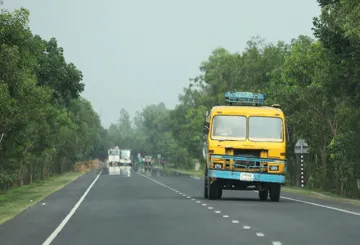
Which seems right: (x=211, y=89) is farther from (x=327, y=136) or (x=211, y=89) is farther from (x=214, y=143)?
(x=214, y=143)

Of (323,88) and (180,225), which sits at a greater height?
(323,88)

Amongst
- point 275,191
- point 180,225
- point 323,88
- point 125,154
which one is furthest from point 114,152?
point 180,225

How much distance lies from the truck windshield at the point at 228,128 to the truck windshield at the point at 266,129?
0.98 feet

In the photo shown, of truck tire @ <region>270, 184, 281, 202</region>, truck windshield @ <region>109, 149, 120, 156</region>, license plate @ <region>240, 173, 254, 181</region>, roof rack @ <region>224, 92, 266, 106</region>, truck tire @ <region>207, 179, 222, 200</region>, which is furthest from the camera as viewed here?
truck windshield @ <region>109, 149, 120, 156</region>

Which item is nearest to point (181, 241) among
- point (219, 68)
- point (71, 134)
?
point (71, 134)

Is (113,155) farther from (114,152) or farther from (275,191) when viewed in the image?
(275,191)

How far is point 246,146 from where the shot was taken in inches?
1199

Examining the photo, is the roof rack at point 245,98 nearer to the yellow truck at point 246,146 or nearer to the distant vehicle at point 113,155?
the yellow truck at point 246,146

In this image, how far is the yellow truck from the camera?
30.5 m

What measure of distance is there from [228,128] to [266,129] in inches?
49.5

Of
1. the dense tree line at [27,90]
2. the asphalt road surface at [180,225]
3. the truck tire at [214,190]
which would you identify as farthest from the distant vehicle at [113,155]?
the asphalt road surface at [180,225]

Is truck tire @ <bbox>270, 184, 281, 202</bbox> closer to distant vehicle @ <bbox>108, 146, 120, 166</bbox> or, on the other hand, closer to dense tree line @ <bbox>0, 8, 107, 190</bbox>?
dense tree line @ <bbox>0, 8, 107, 190</bbox>

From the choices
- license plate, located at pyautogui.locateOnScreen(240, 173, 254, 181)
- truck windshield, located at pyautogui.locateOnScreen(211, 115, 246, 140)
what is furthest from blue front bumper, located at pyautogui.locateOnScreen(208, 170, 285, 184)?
truck windshield, located at pyautogui.locateOnScreen(211, 115, 246, 140)

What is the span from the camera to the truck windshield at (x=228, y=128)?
101 feet
